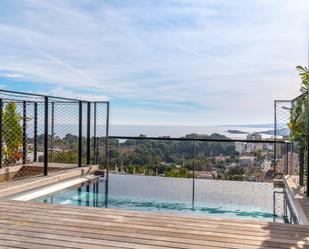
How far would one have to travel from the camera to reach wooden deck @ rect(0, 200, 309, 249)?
2455 mm

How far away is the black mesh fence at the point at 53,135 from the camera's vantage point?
248 inches

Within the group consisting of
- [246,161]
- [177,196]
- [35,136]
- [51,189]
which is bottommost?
[177,196]

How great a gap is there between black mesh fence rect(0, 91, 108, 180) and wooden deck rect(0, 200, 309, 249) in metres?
3.11

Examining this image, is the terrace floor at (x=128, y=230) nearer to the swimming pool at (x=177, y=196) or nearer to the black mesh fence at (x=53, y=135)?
the swimming pool at (x=177, y=196)

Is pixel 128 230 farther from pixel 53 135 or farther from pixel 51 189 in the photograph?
pixel 53 135

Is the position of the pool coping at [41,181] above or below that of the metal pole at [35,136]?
below

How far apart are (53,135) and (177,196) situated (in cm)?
263

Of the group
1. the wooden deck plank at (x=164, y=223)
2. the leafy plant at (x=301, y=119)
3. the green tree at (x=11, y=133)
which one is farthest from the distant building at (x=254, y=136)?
the green tree at (x=11, y=133)

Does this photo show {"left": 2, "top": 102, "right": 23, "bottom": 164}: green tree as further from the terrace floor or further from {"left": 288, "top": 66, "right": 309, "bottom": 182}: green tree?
{"left": 288, "top": 66, "right": 309, "bottom": 182}: green tree

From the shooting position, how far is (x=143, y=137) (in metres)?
6.85

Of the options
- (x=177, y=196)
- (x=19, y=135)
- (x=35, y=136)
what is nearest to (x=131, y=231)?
(x=177, y=196)

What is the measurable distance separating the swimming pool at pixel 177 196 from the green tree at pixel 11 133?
153cm

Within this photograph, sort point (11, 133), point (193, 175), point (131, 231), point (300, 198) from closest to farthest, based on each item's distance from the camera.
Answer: point (131, 231)
point (300, 198)
point (193, 175)
point (11, 133)

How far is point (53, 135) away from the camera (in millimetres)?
6582
